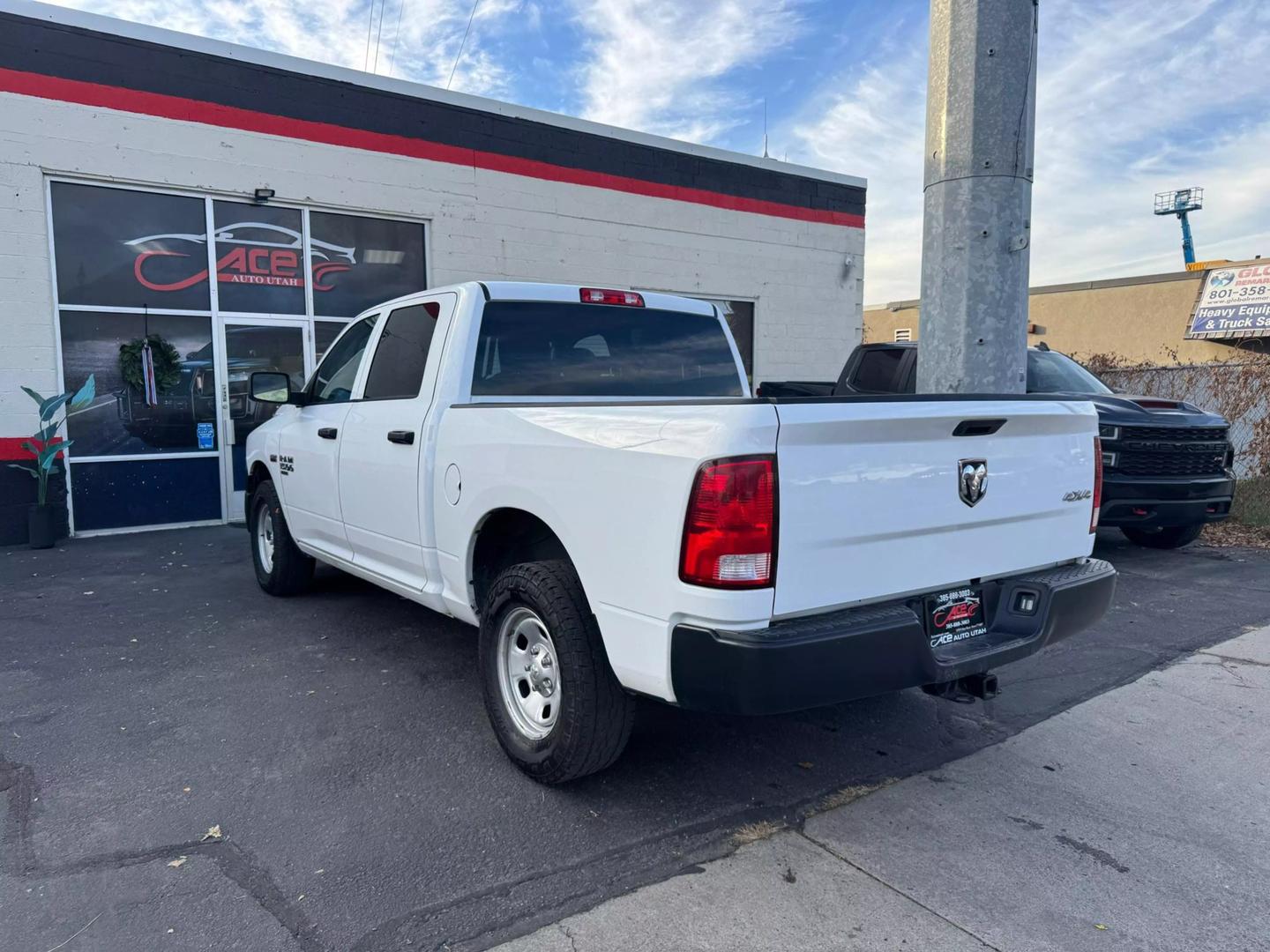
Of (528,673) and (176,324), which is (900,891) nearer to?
(528,673)

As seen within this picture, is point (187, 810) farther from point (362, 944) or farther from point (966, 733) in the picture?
point (966, 733)

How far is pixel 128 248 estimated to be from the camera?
29.8ft

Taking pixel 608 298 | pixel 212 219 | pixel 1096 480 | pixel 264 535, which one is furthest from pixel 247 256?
pixel 1096 480

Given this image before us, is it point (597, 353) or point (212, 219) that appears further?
point (212, 219)

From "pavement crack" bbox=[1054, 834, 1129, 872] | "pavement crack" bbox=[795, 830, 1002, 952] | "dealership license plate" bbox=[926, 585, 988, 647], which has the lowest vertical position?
"pavement crack" bbox=[1054, 834, 1129, 872]

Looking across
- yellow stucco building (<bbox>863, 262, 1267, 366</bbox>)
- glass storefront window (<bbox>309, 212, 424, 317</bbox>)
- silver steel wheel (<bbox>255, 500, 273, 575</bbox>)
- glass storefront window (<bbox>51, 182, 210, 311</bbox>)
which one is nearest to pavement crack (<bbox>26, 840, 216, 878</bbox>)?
silver steel wheel (<bbox>255, 500, 273, 575</bbox>)

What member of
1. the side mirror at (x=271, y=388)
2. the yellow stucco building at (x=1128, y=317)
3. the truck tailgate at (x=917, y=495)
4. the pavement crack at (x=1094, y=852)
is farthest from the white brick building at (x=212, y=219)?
the yellow stucco building at (x=1128, y=317)

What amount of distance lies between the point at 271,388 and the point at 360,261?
5435 millimetres

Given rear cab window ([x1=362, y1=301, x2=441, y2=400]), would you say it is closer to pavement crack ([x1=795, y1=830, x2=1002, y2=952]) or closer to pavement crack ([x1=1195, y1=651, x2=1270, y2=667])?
pavement crack ([x1=795, y1=830, x2=1002, y2=952])

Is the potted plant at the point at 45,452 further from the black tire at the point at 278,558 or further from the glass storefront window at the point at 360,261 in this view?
the black tire at the point at 278,558

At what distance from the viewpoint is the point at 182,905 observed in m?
2.64

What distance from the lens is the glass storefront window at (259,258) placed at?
9594mm

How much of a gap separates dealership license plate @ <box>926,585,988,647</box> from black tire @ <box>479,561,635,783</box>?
3.65 feet

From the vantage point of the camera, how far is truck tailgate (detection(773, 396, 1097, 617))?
2623mm
